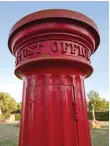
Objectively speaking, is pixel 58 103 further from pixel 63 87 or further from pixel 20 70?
pixel 20 70

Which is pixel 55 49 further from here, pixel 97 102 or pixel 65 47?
pixel 97 102

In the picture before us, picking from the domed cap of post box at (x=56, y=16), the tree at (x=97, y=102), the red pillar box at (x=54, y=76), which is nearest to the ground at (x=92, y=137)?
the red pillar box at (x=54, y=76)

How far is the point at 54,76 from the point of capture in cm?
98

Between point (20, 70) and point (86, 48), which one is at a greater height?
point (86, 48)

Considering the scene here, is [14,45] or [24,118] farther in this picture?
[14,45]

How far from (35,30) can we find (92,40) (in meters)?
0.32

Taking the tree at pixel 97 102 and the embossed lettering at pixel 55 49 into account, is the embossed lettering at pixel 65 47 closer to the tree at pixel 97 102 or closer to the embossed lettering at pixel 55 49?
the embossed lettering at pixel 55 49

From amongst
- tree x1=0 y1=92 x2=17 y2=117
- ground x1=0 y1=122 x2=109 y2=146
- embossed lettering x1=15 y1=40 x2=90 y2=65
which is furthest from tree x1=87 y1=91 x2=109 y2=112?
embossed lettering x1=15 y1=40 x2=90 y2=65

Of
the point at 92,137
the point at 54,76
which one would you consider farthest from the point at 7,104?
the point at 54,76

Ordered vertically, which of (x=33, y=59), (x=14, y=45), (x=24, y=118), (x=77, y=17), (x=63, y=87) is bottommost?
(x=24, y=118)

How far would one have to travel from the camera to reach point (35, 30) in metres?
1.00

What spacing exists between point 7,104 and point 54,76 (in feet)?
125

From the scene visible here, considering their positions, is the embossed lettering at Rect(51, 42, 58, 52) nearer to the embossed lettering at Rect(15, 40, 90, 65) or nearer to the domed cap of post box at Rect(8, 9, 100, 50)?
the embossed lettering at Rect(15, 40, 90, 65)

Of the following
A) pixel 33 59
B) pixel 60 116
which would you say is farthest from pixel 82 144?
pixel 33 59
